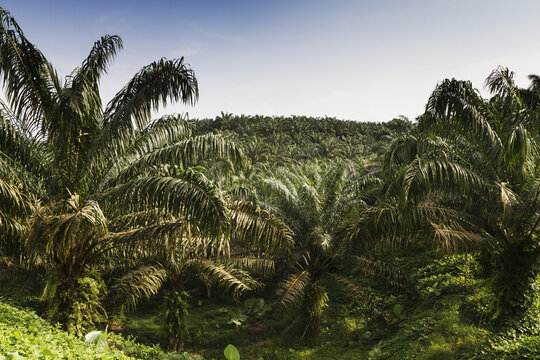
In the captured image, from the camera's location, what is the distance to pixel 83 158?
6.89 m

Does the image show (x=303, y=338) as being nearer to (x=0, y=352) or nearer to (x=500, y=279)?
(x=500, y=279)

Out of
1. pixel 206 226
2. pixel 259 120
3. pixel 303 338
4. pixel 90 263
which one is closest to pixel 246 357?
pixel 303 338

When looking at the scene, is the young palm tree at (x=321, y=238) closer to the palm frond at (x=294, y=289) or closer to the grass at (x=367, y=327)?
the palm frond at (x=294, y=289)

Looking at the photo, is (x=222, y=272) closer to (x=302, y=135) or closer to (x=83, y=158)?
(x=83, y=158)

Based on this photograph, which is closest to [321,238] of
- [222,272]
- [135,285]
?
[222,272]

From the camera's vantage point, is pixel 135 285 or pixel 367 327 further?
pixel 367 327

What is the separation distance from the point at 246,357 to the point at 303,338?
1614mm

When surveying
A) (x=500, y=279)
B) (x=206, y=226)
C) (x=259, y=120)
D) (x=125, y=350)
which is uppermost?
(x=259, y=120)

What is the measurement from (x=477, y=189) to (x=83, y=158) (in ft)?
25.0

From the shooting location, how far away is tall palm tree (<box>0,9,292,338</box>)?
618cm

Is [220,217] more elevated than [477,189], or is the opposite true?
[477,189]

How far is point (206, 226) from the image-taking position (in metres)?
5.41

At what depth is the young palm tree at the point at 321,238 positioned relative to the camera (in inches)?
349

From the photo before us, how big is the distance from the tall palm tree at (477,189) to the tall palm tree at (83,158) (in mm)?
2864
